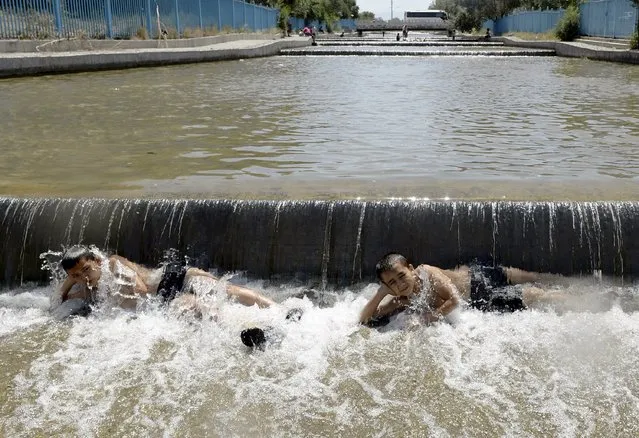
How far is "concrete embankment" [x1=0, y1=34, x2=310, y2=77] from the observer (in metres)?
15.8

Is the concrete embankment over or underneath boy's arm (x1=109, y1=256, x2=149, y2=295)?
over

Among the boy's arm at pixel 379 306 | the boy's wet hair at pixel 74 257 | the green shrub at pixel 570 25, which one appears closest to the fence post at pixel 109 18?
the boy's wet hair at pixel 74 257

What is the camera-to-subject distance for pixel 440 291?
505 centimetres

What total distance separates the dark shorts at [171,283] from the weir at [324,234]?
1.32 feet

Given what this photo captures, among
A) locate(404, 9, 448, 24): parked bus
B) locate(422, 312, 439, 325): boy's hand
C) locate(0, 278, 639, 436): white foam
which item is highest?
locate(404, 9, 448, 24): parked bus

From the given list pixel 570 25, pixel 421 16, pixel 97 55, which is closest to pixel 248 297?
pixel 97 55

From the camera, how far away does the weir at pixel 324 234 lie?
548 cm

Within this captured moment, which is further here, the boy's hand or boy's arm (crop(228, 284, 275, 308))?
boy's arm (crop(228, 284, 275, 308))

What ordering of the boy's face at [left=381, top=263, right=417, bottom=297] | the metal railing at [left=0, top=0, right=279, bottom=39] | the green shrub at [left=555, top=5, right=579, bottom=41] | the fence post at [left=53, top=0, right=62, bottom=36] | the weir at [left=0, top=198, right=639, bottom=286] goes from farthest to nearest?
1. the green shrub at [left=555, top=5, right=579, bottom=41]
2. the fence post at [left=53, top=0, right=62, bottom=36]
3. the metal railing at [left=0, top=0, right=279, bottom=39]
4. the weir at [left=0, top=198, right=639, bottom=286]
5. the boy's face at [left=381, top=263, right=417, bottom=297]

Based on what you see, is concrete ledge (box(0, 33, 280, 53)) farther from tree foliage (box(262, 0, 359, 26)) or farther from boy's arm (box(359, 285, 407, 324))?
tree foliage (box(262, 0, 359, 26))

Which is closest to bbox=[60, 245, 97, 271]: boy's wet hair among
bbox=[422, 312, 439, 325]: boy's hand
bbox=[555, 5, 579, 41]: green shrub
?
bbox=[422, 312, 439, 325]: boy's hand

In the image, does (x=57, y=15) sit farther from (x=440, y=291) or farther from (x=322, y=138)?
(x=440, y=291)

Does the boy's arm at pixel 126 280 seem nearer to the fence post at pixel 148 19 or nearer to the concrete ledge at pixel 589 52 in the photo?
the concrete ledge at pixel 589 52

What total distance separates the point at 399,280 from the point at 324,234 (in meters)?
0.97
